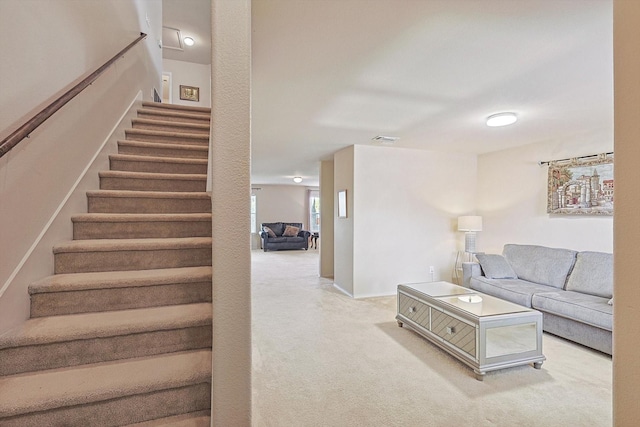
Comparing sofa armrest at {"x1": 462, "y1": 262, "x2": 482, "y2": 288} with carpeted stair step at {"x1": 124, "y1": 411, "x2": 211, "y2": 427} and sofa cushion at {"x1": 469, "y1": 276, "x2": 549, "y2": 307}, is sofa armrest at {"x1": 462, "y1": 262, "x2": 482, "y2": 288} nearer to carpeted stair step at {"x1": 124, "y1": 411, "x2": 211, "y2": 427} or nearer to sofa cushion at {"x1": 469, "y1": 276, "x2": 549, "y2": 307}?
sofa cushion at {"x1": 469, "y1": 276, "x2": 549, "y2": 307}

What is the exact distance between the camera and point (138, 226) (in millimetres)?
1890

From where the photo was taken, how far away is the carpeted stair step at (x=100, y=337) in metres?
1.24

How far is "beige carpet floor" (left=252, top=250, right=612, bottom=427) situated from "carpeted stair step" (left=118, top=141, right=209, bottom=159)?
6.10 ft

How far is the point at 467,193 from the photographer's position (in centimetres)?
523

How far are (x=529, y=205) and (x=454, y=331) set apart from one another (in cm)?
277

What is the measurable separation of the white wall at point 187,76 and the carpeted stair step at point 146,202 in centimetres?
467

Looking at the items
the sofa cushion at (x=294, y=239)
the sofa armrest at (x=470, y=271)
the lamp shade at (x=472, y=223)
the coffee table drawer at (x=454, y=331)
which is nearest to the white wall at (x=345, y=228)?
the sofa armrest at (x=470, y=271)

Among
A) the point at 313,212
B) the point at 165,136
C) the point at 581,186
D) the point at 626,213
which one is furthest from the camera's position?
the point at 313,212

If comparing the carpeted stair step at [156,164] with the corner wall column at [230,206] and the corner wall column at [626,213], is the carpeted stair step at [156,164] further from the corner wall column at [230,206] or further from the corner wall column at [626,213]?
the corner wall column at [626,213]

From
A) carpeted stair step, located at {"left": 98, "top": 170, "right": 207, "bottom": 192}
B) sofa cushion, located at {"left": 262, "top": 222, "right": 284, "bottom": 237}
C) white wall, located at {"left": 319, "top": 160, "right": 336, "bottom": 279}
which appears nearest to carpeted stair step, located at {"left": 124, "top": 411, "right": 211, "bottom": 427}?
carpeted stair step, located at {"left": 98, "top": 170, "right": 207, "bottom": 192}

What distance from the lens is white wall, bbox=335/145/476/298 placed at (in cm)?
463

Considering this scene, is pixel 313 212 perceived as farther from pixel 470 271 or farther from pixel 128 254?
pixel 128 254

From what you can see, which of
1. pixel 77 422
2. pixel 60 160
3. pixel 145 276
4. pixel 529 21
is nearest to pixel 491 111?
pixel 529 21

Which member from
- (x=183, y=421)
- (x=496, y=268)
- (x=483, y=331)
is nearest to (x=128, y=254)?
(x=183, y=421)
